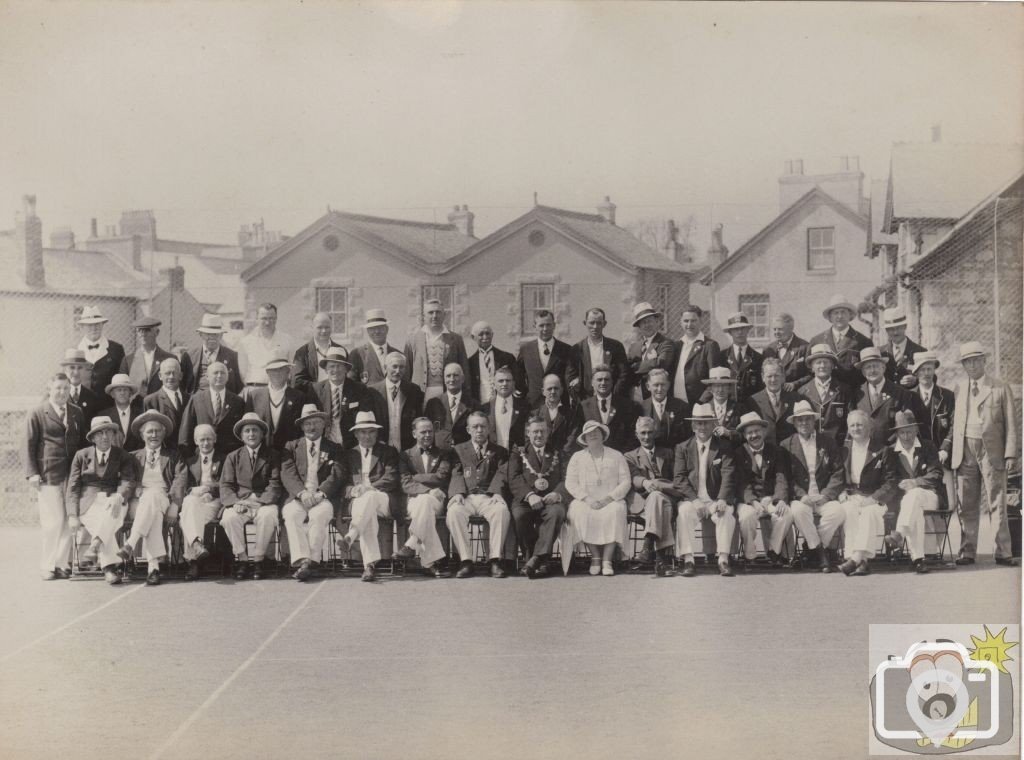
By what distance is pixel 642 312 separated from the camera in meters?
7.50

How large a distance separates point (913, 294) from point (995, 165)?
804 mm

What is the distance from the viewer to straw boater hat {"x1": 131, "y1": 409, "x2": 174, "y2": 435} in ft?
24.8

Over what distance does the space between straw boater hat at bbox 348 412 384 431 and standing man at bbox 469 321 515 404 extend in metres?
0.57

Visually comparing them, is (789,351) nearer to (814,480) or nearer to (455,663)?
(814,480)

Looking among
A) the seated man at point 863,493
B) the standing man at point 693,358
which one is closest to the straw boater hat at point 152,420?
the standing man at point 693,358

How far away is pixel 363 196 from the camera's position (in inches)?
285

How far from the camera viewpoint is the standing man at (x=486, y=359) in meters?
7.58

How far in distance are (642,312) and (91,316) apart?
2.98 m

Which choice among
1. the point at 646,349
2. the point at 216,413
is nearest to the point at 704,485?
the point at 646,349

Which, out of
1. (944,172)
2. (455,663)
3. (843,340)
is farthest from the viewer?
(843,340)

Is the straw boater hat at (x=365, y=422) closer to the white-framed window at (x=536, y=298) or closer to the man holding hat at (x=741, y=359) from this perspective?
the white-framed window at (x=536, y=298)

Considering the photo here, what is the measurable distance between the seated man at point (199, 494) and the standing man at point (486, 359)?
1468 millimetres

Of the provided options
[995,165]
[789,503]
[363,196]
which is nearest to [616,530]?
[789,503]

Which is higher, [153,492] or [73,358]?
[73,358]
